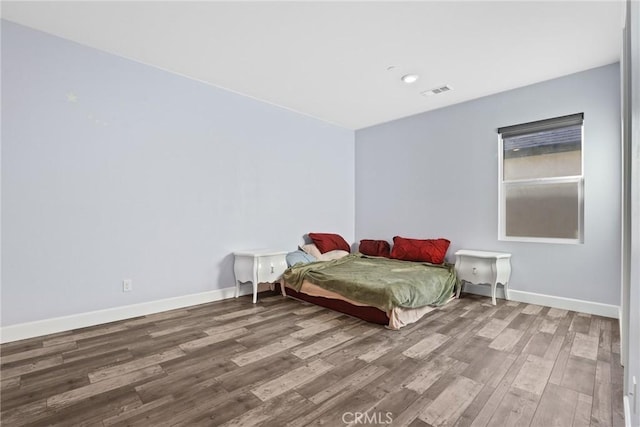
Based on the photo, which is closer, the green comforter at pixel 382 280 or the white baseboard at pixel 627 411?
the white baseboard at pixel 627 411

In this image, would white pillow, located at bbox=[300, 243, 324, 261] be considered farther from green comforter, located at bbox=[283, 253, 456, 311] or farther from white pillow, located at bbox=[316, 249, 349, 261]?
green comforter, located at bbox=[283, 253, 456, 311]

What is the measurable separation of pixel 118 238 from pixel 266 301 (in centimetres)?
176

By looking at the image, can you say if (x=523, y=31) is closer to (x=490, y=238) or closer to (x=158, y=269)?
(x=490, y=238)

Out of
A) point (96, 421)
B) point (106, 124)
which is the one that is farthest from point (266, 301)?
point (106, 124)

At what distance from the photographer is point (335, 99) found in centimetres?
412

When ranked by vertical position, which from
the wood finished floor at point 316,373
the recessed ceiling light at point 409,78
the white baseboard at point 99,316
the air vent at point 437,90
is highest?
the air vent at point 437,90

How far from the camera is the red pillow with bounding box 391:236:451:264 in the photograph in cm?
416

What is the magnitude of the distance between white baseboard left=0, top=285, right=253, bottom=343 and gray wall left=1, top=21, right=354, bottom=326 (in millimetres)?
53

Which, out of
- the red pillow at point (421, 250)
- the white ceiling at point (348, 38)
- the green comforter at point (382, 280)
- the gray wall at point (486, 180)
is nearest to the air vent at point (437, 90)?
the white ceiling at point (348, 38)

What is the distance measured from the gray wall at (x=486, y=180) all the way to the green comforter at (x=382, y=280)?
780 mm

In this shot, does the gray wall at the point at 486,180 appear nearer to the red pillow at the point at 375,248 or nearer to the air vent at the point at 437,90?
the red pillow at the point at 375,248

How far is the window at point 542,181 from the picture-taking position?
3383 mm

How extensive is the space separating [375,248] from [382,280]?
5.68 ft

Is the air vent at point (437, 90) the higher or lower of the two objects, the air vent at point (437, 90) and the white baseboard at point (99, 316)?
the higher
